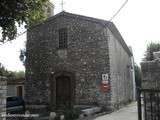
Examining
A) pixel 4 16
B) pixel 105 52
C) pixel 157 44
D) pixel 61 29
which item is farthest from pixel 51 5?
pixel 157 44

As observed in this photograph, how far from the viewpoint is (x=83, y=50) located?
57.8ft

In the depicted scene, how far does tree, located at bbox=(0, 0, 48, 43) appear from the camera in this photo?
26.2 ft

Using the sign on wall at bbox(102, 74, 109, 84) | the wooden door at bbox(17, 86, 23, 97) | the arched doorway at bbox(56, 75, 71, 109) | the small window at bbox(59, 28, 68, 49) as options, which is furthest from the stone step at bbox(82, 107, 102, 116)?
the wooden door at bbox(17, 86, 23, 97)

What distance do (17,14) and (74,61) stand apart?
964 cm

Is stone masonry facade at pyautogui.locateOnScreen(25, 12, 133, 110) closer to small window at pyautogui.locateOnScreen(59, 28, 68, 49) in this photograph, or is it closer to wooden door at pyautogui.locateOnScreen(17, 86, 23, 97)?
Answer: small window at pyautogui.locateOnScreen(59, 28, 68, 49)

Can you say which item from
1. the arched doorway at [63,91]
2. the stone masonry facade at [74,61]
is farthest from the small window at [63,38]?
the arched doorway at [63,91]

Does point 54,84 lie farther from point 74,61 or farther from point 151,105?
point 151,105

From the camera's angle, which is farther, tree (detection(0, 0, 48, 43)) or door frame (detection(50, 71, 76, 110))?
door frame (detection(50, 71, 76, 110))

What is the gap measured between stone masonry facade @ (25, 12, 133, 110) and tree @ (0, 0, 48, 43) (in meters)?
8.33

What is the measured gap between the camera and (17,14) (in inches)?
329

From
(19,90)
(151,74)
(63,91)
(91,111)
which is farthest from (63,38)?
(151,74)

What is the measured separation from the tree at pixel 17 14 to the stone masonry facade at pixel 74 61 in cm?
833

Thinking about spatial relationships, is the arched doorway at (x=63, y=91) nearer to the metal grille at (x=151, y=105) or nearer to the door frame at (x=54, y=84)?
the door frame at (x=54, y=84)

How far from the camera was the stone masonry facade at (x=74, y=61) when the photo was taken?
55.5 feet
